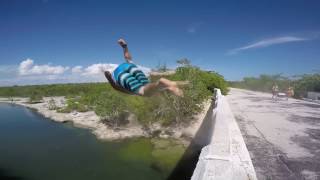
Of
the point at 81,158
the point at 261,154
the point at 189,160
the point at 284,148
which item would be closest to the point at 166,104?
the point at 189,160

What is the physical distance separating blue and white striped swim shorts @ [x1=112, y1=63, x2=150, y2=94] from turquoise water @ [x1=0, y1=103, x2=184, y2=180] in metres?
16.7

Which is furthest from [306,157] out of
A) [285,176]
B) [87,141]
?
[87,141]

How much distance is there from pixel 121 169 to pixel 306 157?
18.1 meters

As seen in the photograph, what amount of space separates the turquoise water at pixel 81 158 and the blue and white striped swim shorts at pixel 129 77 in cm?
1671

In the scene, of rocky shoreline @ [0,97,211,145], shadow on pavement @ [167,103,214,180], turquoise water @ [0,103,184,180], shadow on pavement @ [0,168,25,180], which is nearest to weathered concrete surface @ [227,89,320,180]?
shadow on pavement @ [167,103,214,180]

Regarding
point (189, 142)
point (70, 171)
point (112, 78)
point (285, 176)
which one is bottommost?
point (70, 171)

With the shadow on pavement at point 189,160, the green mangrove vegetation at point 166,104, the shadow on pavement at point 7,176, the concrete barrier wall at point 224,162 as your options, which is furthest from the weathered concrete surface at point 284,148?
the shadow on pavement at point 7,176

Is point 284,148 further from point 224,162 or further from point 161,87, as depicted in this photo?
point 161,87

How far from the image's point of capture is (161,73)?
13.9 ft

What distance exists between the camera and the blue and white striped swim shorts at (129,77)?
4.02m

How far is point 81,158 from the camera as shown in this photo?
25828 millimetres

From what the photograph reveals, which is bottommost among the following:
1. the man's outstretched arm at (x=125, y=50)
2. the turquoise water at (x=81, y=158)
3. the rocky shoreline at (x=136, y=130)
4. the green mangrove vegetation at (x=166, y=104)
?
the turquoise water at (x=81, y=158)

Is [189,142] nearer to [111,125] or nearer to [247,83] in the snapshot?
[111,125]

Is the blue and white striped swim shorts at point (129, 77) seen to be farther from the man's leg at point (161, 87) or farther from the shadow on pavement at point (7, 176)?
the shadow on pavement at point (7, 176)
